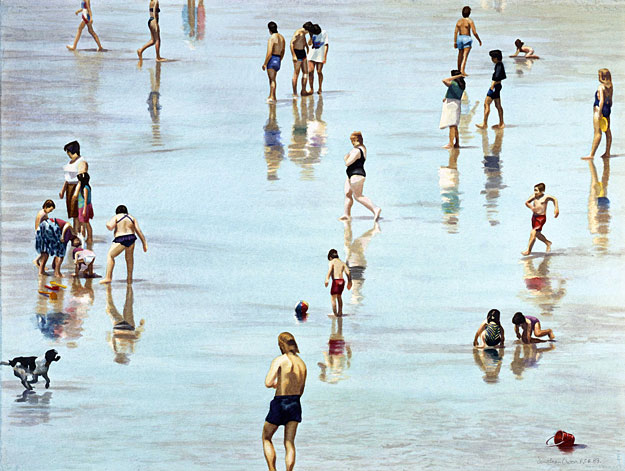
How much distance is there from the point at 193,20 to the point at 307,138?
16.7 m

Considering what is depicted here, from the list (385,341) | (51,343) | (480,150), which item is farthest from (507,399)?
(480,150)

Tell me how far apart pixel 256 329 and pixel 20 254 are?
4698 mm

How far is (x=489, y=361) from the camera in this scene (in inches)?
678

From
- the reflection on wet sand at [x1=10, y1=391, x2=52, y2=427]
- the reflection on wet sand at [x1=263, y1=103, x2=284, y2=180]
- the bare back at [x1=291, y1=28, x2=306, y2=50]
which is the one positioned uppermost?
the bare back at [x1=291, y1=28, x2=306, y2=50]

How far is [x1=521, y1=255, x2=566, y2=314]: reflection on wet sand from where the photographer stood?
19.1 m

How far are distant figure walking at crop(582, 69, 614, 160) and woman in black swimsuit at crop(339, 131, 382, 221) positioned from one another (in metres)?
5.37

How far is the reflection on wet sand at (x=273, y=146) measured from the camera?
26.1 metres

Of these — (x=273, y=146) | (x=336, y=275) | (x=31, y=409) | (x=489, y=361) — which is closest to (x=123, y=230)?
(x=336, y=275)

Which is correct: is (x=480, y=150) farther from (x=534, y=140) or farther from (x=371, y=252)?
(x=371, y=252)

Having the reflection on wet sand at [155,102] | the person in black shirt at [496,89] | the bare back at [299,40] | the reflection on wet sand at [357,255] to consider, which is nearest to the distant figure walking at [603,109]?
the person in black shirt at [496,89]

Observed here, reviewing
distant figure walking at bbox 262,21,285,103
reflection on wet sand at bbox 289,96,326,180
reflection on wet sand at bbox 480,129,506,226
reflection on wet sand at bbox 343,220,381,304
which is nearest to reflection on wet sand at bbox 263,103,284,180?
reflection on wet sand at bbox 289,96,326,180

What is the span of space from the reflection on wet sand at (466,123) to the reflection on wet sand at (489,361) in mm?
11188

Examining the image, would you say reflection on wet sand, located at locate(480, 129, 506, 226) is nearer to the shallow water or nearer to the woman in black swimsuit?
the shallow water

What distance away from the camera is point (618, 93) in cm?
3175
